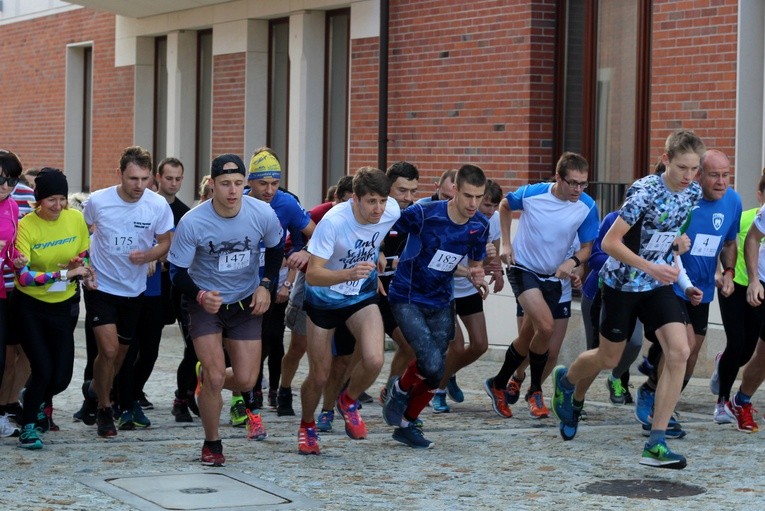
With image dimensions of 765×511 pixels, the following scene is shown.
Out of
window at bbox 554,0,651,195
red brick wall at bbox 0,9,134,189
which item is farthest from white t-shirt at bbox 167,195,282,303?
red brick wall at bbox 0,9,134,189

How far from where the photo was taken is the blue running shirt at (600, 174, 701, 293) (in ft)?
28.5

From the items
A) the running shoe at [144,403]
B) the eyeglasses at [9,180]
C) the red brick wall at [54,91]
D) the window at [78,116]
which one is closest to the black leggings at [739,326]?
the running shoe at [144,403]

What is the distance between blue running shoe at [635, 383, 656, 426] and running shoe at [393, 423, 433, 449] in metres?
1.49

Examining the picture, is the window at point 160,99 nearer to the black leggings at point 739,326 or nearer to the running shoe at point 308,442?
the black leggings at point 739,326

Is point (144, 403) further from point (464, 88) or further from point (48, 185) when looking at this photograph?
point (464, 88)

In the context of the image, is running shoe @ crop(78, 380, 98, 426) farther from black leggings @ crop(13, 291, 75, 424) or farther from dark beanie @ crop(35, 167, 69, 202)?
dark beanie @ crop(35, 167, 69, 202)

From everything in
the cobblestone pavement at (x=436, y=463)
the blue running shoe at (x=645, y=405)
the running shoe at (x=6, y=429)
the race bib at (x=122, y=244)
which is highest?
the race bib at (x=122, y=244)

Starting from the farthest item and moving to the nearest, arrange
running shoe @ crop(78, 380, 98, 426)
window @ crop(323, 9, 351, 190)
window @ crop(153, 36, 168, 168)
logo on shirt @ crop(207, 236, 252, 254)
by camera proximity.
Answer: window @ crop(153, 36, 168, 168) < window @ crop(323, 9, 351, 190) < running shoe @ crop(78, 380, 98, 426) < logo on shirt @ crop(207, 236, 252, 254)

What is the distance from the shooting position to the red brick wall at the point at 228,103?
2047 centimetres

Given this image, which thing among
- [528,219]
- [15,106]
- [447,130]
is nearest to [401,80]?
[447,130]

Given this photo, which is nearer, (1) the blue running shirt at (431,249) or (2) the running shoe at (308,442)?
(2) the running shoe at (308,442)

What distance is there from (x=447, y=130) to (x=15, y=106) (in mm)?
12891

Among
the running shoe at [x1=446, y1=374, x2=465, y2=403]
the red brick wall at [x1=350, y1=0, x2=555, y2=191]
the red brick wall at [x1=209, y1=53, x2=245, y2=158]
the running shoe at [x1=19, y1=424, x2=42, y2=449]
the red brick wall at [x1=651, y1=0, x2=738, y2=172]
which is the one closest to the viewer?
the running shoe at [x1=19, y1=424, x2=42, y2=449]

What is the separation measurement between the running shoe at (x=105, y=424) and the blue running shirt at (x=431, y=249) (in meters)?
2.00
